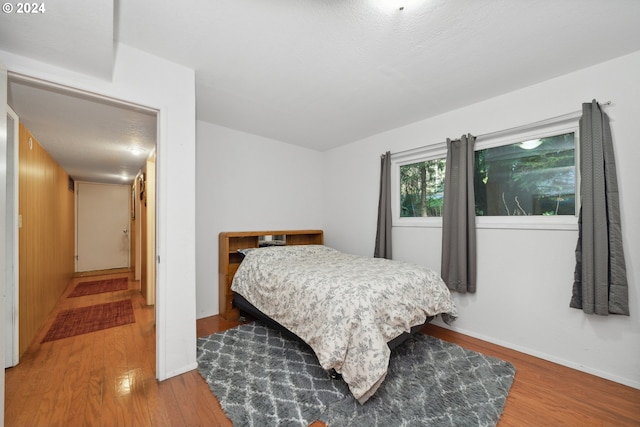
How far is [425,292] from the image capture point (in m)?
2.29

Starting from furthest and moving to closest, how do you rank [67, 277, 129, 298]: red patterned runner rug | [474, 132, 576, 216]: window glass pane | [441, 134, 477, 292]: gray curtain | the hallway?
[67, 277, 129, 298]: red patterned runner rug
[441, 134, 477, 292]: gray curtain
[474, 132, 576, 216]: window glass pane
the hallway

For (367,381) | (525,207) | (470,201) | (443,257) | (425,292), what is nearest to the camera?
(367,381)

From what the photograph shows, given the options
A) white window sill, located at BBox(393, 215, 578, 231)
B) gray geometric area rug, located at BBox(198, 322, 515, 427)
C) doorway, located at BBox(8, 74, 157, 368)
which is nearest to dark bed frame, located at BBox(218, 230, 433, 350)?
gray geometric area rug, located at BBox(198, 322, 515, 427)

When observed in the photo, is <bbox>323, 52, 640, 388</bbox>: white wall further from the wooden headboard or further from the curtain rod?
the wooden headboard

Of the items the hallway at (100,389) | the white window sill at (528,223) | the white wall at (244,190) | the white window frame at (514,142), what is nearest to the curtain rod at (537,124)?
the white window frame at (514,142)

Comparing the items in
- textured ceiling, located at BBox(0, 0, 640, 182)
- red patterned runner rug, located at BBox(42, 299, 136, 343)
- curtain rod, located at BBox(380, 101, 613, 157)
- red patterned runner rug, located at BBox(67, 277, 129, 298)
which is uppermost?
textured ceiling, located at BBox(0, 0, 640, 182)

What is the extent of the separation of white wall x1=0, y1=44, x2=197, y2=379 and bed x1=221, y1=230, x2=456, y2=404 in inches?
30.0

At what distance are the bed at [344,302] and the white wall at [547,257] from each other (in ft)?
1.74

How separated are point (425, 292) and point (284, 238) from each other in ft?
6.98

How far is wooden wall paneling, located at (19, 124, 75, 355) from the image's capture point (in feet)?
7.70

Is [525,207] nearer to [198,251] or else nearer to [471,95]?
[471,95]

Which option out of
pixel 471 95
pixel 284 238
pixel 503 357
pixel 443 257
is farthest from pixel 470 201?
pixel 284 238

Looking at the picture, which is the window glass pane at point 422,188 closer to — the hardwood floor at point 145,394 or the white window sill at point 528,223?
the white window sill at point 528,223

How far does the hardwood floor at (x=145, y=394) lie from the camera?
5.10ft
